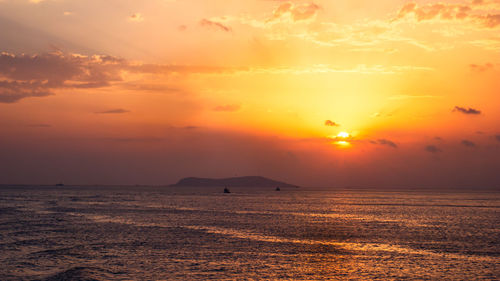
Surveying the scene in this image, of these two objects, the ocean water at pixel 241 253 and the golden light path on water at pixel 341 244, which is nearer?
the ocean water at pixel 241 253

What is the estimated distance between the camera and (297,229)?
71562 mm

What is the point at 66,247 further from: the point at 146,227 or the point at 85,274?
the point at 146,227

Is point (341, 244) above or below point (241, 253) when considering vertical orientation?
below

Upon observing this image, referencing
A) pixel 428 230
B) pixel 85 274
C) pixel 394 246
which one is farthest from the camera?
pixel 428 230

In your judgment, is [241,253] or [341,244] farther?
[341,244]

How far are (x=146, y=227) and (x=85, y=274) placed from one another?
37071 millimetres

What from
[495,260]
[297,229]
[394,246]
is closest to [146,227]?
[297,229]

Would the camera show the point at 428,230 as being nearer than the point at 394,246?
No

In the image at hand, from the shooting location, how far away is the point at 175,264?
39.1 m

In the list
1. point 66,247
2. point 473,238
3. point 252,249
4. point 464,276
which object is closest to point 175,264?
point 252,249

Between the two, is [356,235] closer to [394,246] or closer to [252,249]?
[394,246]

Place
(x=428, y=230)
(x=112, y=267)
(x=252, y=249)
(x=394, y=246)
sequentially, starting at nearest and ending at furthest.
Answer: (x=112, y=267) < (x=252, y=249) < (x=394, y=246) < (x=428, y=230)

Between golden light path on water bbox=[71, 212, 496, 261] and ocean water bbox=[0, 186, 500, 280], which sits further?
golden light path on water bbox=[71, 212, 496, 261]

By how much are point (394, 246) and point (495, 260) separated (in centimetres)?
1161
